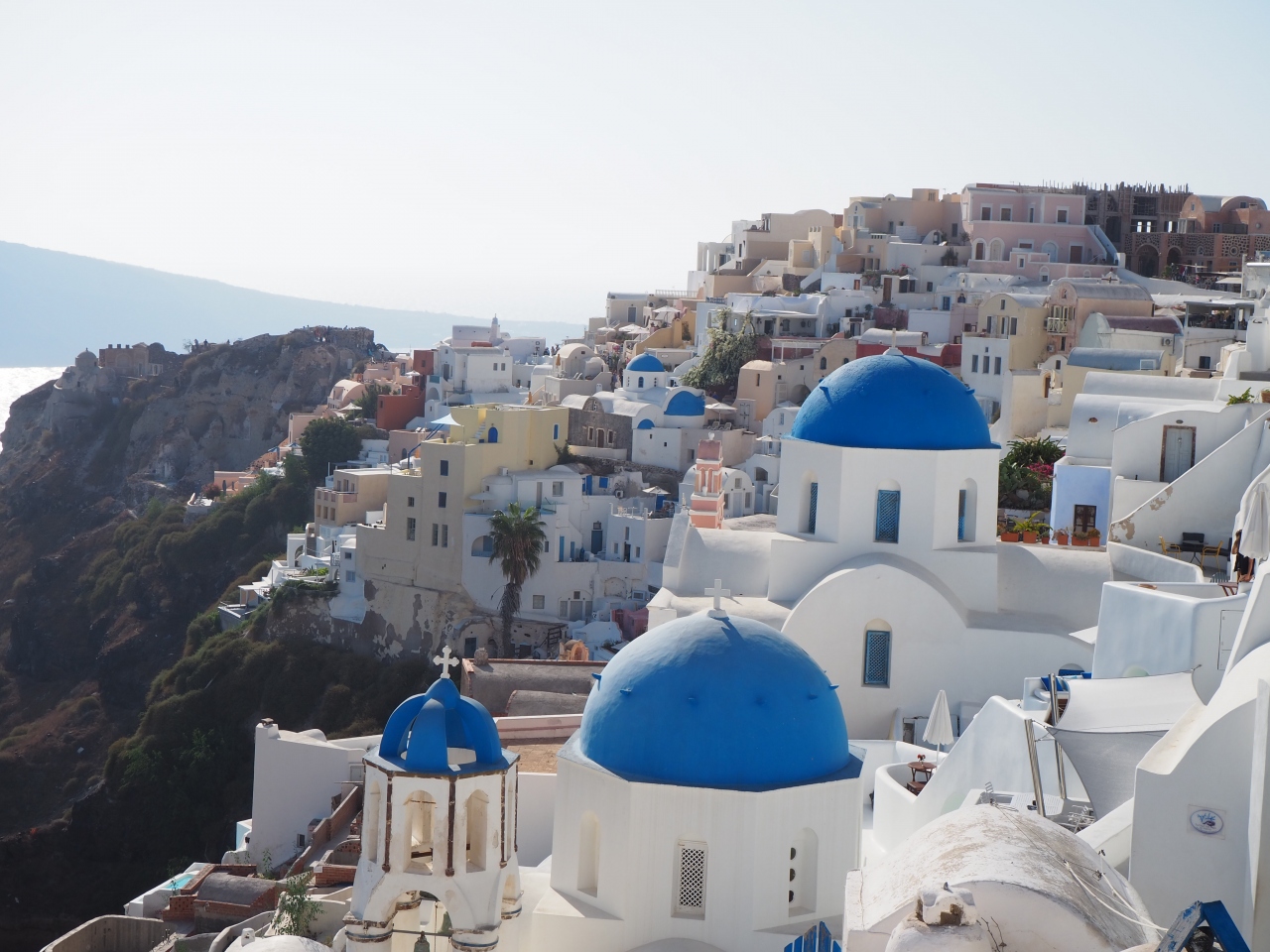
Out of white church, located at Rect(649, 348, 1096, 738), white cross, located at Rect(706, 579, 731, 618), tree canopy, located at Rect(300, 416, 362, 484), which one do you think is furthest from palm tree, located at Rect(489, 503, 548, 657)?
white cross, located at Rect(706, 579, 731, 618)

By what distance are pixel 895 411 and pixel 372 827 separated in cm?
953

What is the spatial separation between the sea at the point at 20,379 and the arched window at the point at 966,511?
511 ft

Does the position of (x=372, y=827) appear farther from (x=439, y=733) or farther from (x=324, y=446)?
(x=324, y=446)

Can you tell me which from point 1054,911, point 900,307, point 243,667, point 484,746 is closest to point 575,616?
point 243,667

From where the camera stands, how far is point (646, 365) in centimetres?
4828

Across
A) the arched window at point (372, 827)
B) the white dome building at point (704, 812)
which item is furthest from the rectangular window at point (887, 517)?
the arched window at point (372, 827)

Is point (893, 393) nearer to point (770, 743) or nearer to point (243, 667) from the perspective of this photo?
point (770, 743)

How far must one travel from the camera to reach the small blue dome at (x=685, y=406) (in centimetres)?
4409

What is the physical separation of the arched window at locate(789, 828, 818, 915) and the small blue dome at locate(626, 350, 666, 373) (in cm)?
3508

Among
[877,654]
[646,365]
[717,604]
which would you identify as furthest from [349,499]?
[717,604]

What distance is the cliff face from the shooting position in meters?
51.8

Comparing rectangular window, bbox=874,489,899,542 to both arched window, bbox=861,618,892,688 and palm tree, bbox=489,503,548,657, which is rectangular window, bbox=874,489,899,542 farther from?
palm tree, bbox=489,503,548,657

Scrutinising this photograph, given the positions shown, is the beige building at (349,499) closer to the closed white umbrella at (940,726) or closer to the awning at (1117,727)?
the closed white umbrella at (940,726)

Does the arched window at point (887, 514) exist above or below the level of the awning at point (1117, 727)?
above
